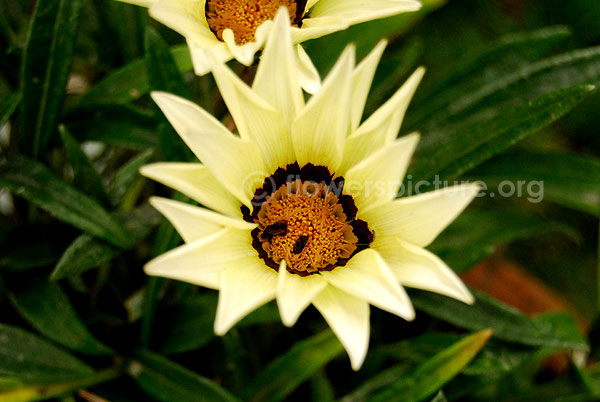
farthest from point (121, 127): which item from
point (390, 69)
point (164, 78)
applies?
point (390, 69)

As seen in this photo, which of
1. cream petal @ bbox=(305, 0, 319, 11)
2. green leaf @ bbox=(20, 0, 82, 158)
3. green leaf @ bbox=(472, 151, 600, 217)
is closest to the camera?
cream petal @ bbox=(305, 0, 319, 11)

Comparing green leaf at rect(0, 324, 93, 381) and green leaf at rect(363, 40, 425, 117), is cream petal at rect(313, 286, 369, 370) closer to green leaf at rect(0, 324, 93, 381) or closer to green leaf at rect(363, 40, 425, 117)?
green leaf at rect(0, 324, 93, 381)

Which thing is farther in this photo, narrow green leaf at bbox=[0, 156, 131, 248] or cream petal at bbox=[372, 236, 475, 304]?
narrow green leaf at bbox=[0, 156, 131, 248]

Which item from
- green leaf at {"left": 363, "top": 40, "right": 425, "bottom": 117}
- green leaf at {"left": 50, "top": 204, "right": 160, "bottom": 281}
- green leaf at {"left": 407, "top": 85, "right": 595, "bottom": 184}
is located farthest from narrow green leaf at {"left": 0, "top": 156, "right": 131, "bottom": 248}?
green leaf at {"left": 363, "top": 40, "right": 425, "bottom": 117}

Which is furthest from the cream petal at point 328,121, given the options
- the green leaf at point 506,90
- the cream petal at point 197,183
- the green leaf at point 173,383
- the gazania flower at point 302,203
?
the green leaf at point 506,90

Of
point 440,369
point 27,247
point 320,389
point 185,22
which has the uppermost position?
point 185,22

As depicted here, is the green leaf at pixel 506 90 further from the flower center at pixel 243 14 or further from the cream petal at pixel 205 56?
the cream petal at pixel 205 56

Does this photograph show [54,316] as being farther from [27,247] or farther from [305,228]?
[305,228]
